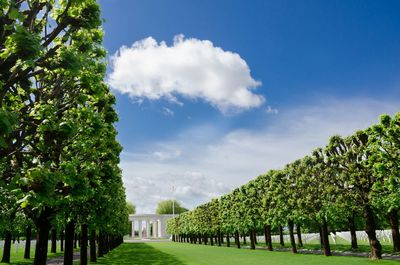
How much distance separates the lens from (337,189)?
3641 cm

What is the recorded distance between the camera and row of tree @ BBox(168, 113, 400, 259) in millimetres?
27453

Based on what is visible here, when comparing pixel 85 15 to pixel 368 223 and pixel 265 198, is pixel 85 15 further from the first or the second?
pixel 265 198

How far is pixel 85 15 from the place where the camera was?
13641 millimetres

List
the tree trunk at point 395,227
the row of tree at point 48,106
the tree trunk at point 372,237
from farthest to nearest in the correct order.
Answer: the tree trunk at point 395,227
the tree trunk at point 372,237
the row of tree at point 48,106

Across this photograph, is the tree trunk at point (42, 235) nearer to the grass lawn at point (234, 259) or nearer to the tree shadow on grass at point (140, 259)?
the grass lawn at point (234, 259)

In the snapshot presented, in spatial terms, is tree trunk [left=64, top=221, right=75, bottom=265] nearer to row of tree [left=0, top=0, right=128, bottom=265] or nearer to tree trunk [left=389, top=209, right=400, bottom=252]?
row of tree [left=0, top=0, right=128, bottom=265]

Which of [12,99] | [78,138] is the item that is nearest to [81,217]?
[78,138]

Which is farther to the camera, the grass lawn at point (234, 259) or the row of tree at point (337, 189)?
the grass lawn at point (234, 259)

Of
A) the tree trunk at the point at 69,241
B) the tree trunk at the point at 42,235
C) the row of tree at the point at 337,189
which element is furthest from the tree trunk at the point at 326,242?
the tree trunk at the point at 42,235

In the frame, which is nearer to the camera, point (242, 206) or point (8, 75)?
point (8, 75)

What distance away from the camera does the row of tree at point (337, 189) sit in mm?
27453

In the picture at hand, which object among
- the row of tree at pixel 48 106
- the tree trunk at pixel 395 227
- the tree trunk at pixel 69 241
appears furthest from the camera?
the tree trunk at pixel 395 227

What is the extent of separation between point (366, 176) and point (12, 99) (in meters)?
30.0

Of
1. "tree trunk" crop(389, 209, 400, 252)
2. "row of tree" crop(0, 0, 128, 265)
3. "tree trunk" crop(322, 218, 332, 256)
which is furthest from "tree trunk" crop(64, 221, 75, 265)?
"tree trunk" crop(389, 209, 400, 252)
